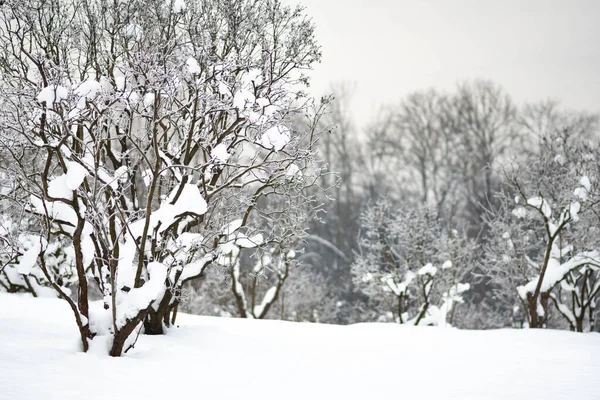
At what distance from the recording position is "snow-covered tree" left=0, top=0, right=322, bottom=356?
17.3ft

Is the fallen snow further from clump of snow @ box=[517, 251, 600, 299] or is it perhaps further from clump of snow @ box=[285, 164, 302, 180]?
clump of snow @ box=[517, 251, 600, 299]

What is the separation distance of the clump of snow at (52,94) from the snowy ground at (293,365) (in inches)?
94.8

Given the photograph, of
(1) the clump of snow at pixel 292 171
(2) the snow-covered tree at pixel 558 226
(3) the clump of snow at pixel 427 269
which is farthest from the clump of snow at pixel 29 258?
(3) the clump of snow at pixel 427 269

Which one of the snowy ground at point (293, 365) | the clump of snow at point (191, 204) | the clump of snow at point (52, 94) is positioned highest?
the clump of snow at point (52, 94)

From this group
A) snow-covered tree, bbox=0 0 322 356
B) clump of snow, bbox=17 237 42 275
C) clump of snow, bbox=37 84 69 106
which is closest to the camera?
clump of snow, bbox=37 84 69 106

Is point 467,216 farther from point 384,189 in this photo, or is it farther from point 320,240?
point 320,240

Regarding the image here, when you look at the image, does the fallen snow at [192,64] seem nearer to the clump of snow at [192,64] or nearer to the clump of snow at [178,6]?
the clump of snow at [192,64]

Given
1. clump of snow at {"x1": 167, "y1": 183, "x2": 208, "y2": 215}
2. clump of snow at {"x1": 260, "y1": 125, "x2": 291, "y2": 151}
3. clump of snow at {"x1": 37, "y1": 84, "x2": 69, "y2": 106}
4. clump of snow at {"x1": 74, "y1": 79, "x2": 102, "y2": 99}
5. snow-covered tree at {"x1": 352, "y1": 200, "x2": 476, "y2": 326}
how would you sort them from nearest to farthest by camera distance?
1. clump of snow at {"x1": 37, "y1": 84, "x2": 69, "y2": 106}
2. clump of snow at {"x1": 74, "y1": 79, "x2": 102, "y2": 99}
3. clump of snow at {"x1": 167, "y1": 183, "x2": 208, "y2": 215}
4. clump of snow at {"x1": 260, "y1": 125, "x2": 291, "y2": 151}
5. snow-covered tree at {"x1": 352, "y1": 200, "x2": 476, "y2": 326}

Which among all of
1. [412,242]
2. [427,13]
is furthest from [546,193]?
[427,13]

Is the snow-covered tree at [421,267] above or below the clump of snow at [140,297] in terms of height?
above

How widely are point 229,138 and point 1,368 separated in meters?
3.92

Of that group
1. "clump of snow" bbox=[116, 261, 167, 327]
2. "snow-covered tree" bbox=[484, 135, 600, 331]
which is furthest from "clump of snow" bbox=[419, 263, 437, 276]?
"clump of snow" bbox=[116, 261, 167, 327]

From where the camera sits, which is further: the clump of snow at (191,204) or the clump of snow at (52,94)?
the clump of snow at (191,204)

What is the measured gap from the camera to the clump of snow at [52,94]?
4645 mm
